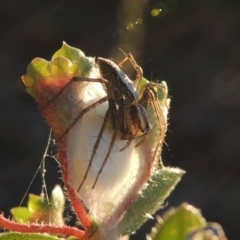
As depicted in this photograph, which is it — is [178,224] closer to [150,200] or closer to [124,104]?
[150,200]

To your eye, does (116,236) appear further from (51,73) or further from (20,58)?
(20,58)

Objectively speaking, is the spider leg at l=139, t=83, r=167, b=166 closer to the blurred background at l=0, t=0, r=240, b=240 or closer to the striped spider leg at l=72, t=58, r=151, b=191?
the striped spider leg at l=72, t=58, r=151, b=191

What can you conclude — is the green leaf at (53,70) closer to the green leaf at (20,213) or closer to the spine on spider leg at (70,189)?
the spine on spider leg at (70,189)

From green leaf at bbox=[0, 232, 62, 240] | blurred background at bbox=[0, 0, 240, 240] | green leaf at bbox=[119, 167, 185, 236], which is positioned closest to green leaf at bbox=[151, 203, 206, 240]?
green leaf at bbox=[119, 167, 185, 236]

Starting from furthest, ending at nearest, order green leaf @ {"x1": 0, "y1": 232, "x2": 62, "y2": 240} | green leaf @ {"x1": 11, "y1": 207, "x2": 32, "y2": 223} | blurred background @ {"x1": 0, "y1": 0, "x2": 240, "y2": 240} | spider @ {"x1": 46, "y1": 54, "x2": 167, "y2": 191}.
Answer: blurred background @ {"x1": 0, "y1": 0, "x2": 240, "y2": 240} < green leaf @ {"x1": 11, "y1": 207, "x2": 32, "y2": 223} < spider @ {"x1": 46, "y1": 54, "x2": 167, "y2": 191} < green leaf @ {"x1": 0, "y1": 232, "x2": 62, "y2": 240}

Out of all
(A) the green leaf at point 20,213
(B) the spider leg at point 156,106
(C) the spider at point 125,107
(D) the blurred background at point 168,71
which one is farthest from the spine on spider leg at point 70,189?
(D) the blurred background at point 168,71
